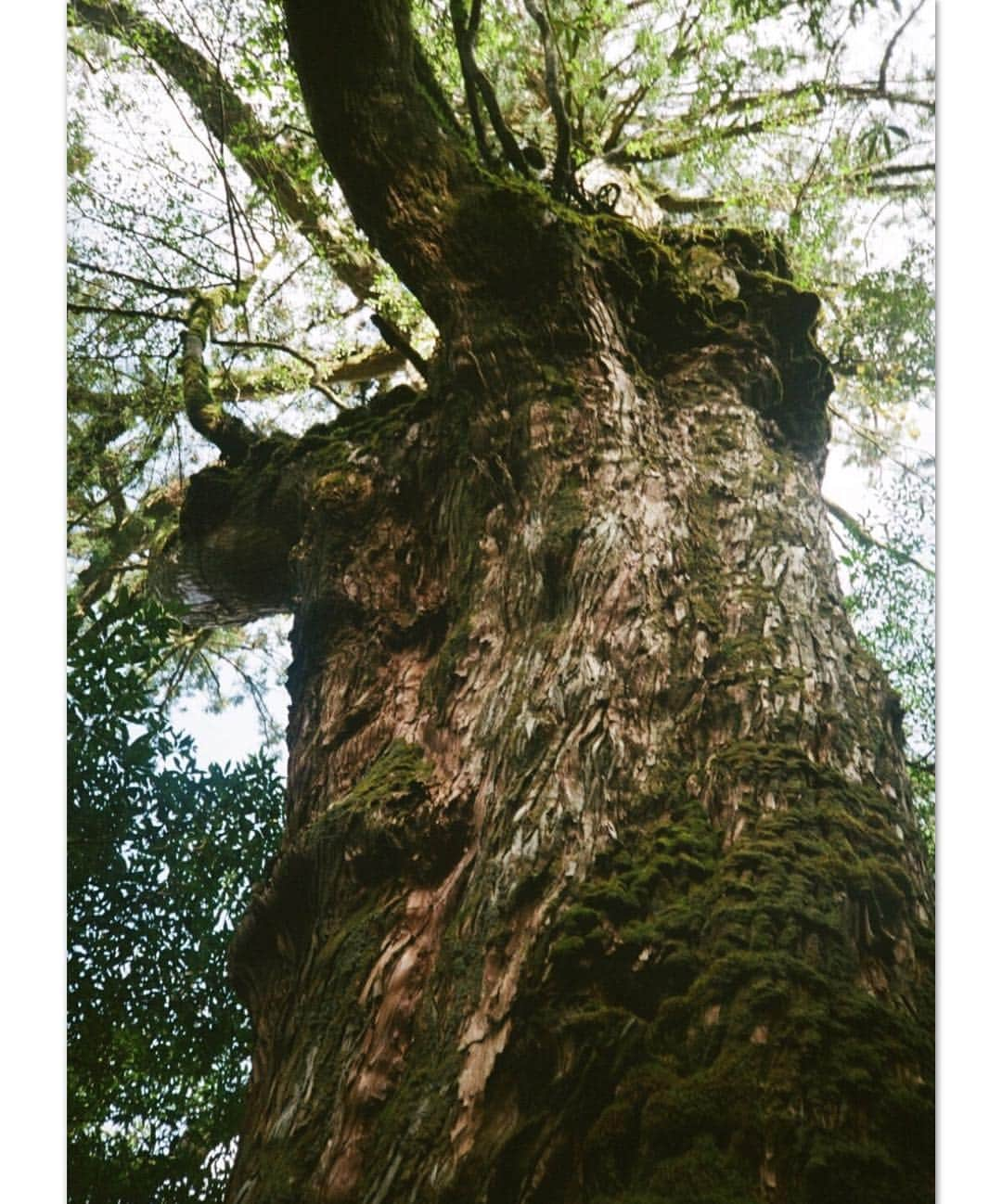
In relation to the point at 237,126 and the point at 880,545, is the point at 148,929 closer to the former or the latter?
the point at 880,545

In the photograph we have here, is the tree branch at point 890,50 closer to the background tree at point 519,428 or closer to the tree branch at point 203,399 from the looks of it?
the background tree at point 519,428

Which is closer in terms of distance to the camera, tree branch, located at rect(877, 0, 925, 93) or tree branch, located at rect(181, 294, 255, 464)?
tree branch, located at rect(877, 0, 925, 93)

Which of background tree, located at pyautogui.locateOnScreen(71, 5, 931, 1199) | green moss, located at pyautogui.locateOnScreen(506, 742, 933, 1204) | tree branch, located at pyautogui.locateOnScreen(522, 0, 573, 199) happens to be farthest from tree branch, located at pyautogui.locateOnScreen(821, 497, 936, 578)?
tree branch, located at pyautogui.locateOnScreen(522, 0, 573, 199)

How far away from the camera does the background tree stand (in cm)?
153

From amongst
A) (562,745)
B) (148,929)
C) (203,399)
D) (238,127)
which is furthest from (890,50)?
(148,929)

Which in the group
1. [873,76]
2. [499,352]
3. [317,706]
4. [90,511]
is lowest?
[317,706]

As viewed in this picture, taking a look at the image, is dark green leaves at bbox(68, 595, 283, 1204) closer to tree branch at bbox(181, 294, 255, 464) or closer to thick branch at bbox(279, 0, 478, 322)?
tree branch at bbox(181, 294, 255, 464)

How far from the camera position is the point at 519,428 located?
7.85ft

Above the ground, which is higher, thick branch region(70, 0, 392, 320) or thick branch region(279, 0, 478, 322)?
thick branch region(70, 0, 392, 320)

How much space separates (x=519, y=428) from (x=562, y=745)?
90cm
